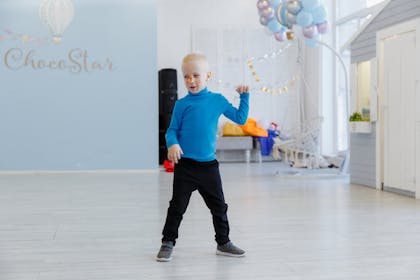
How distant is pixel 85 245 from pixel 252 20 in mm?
9854

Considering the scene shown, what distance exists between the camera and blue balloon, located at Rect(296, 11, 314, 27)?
323 inches

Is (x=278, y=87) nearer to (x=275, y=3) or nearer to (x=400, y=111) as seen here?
(x=275, y=3)

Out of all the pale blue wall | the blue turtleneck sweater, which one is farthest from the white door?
the pale blue wall

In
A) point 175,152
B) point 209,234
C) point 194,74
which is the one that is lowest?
point 209,234

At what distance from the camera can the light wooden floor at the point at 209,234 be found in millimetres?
3445

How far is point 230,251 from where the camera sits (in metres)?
3.77

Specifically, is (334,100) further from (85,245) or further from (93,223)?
(85,245)

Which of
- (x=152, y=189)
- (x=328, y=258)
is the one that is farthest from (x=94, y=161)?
(x=328, y=258)

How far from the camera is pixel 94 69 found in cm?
1020

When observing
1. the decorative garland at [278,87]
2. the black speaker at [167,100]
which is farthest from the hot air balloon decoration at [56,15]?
the decorative garland at [278,87]

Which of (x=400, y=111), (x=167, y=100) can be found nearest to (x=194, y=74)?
(x=400, y=111)

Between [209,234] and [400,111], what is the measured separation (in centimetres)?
336

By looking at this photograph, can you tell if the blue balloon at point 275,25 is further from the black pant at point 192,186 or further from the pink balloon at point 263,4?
the black pant at point 192,186

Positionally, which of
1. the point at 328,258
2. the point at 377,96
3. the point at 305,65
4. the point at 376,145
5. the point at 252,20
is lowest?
the point at 328,258
